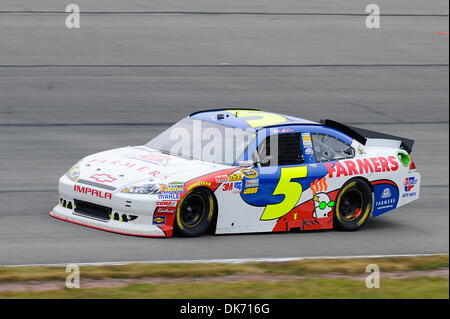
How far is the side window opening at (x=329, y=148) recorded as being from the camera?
11.4m

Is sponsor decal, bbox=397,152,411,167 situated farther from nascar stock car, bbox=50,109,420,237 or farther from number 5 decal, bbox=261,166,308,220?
number 5 decal, bbox=261,166,308,220

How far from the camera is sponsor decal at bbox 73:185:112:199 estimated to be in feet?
33.3

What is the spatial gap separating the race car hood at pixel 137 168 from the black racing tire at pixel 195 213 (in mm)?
230

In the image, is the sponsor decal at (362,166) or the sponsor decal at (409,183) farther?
the sponsor decal at (409,183)

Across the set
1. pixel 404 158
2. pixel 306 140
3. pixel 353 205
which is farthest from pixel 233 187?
pixel 404 158

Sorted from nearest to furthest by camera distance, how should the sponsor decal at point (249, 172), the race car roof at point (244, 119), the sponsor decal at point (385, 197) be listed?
the sponsor decal at point (249, 172) → the race car roof at point (244, 119) → the sponsor decal at point (385, 197)

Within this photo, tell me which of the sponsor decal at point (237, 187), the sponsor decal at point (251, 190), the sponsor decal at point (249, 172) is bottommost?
the sponsor decal at point (251, 190)

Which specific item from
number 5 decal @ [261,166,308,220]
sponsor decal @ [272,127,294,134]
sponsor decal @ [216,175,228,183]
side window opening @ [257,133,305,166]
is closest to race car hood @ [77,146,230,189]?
sponsor decal @ [216,175,228,183]

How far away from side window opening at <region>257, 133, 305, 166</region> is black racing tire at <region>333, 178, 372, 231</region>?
778 mm

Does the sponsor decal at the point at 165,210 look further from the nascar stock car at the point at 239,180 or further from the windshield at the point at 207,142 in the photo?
the windshield at the point at 207,142

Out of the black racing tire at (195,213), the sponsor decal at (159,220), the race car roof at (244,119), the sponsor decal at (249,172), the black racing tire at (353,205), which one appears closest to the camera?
the sponsor decal at (159,220)

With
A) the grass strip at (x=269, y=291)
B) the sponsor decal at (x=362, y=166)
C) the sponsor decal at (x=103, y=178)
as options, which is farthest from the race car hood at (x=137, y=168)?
the grass strip at (x=269, y=291)
